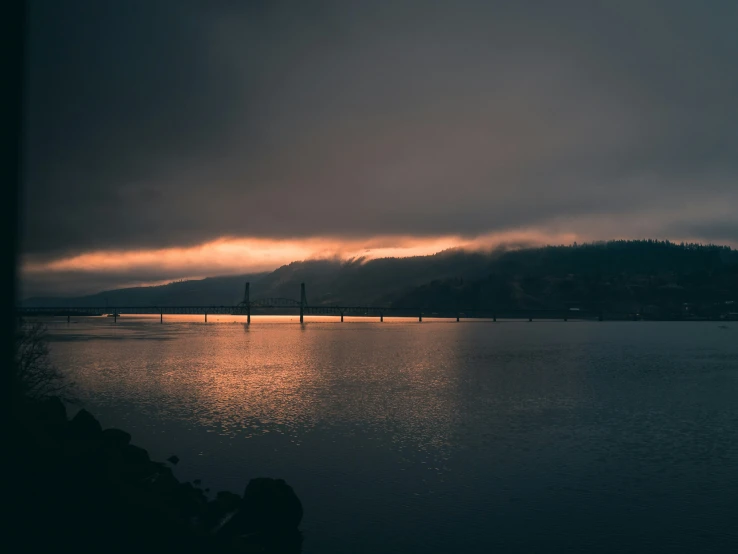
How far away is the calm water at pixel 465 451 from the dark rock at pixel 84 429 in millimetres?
3640

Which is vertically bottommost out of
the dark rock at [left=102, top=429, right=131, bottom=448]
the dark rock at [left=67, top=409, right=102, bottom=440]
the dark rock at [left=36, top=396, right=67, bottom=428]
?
the dark rock at [left=102, top=429, right=131, bottom=448]

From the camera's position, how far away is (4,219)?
5.43 meters

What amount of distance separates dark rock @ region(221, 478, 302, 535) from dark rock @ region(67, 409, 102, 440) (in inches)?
419

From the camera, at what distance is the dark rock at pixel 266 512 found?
1734 centimetres

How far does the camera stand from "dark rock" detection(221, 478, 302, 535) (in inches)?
683

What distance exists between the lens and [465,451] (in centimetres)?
2831

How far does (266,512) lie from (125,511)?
4.42 metres

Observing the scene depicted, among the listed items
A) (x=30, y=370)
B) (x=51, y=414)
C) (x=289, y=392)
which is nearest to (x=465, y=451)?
(x=51, y=414)

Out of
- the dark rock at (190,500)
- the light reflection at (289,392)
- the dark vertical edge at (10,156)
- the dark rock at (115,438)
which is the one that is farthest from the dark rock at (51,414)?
the dark vertical edge at (10,156)

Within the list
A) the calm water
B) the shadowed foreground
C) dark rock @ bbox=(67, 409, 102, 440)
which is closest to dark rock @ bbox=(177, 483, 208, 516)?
the shadowed foreground

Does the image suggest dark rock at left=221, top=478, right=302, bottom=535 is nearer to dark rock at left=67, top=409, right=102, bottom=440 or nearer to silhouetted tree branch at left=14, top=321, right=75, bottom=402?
silhouetted tree branch at left=14, top=321, right=75, bottom=402

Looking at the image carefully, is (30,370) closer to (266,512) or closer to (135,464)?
(135,464)

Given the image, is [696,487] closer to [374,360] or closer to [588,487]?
[588,487]

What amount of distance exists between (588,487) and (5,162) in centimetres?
2339
